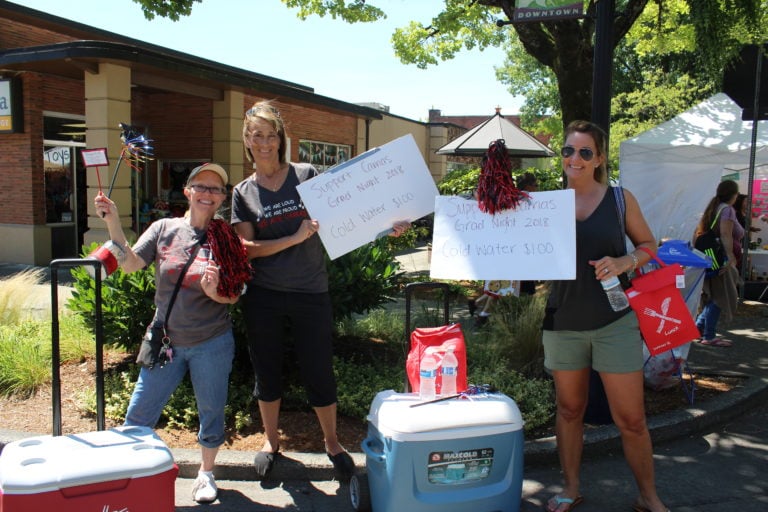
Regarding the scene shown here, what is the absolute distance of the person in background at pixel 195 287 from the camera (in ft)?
10.5

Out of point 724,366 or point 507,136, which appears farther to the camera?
point 507,136

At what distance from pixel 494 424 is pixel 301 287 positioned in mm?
1277

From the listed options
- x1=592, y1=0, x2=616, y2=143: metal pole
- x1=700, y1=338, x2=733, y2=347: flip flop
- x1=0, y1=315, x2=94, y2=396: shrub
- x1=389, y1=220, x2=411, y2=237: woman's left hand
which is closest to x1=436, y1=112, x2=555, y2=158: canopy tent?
x1=700, y1=338, x2=733, y2=347: flip flop

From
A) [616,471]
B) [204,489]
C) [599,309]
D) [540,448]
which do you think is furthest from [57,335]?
[616,471]

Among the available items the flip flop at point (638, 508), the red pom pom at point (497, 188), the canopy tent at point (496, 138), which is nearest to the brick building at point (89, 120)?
the canopy tent at point (496, 138)

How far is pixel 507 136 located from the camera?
1282cm

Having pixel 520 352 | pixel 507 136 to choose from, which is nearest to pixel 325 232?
pixel 520 352

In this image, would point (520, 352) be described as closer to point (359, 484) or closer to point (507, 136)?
point (359, 484)

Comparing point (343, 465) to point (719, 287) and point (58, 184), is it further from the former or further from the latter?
point (58, 184)

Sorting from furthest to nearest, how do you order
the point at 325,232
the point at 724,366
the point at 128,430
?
1. the point at 724,366
2. the point at 325,232
3. the point at 128,430

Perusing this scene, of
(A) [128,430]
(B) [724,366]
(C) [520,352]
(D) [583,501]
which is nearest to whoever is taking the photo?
(A) [128,430]

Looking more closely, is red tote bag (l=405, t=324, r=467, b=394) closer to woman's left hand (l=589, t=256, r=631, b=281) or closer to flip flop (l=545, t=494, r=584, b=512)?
woman's left hand (l=589, t=256, r=631, b=281)

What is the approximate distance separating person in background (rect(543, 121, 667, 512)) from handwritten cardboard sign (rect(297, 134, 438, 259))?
791 millimetres

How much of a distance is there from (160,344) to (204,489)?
889 mm
